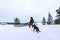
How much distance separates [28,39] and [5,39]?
5.11ft

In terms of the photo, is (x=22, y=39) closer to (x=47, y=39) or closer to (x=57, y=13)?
(x=47, y=39)

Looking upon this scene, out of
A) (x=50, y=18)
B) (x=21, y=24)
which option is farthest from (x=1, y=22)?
(x=50, y=18)

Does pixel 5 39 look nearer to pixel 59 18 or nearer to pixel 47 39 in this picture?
pixel 47 39

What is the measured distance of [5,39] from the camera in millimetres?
11070

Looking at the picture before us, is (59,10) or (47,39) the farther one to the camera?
(59,10)

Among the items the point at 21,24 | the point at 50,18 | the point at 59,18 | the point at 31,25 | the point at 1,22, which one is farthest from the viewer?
the point at 50,18

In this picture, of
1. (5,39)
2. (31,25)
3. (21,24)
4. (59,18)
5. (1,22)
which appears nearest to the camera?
(5,39)

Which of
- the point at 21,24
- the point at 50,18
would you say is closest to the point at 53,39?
the point at 21,24

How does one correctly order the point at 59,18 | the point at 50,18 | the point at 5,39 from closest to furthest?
the point at 5,39
the point at 59,18
the point at 50,18

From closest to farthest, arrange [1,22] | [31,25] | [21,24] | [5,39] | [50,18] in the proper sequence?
[5,39], [31,25], [21,24], [1,22], [50,18]

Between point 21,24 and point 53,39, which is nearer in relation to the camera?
point 53,39

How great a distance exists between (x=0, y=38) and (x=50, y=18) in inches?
2433

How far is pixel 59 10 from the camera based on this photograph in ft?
157

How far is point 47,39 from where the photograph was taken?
11.4 m
